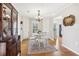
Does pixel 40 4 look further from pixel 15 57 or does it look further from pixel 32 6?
pixel 15 57

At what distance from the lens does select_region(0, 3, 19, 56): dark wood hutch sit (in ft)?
6.29

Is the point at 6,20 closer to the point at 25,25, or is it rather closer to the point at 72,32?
the point at 25,25

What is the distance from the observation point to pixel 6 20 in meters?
1.93

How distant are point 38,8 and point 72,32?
27.6 inches

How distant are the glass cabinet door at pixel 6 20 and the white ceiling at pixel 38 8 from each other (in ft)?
0.55

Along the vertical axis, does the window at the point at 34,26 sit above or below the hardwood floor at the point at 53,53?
above

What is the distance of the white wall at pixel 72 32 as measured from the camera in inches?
76.9

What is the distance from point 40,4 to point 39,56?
0.89m

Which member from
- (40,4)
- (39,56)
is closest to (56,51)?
(39,56)

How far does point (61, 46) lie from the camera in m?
2.00

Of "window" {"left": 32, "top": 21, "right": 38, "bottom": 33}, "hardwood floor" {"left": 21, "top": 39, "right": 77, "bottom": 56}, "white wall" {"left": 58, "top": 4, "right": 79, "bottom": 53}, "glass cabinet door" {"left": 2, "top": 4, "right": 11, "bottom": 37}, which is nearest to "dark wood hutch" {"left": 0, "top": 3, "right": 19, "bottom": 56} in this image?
"glass cabinet door" {"left": 2, "top": 4, "right": 11, "bottom": 37}

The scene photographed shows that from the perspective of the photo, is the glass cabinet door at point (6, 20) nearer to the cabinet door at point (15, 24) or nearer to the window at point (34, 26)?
the cabinet door at point (15, 24)

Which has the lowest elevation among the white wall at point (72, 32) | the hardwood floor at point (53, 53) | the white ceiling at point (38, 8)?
the hardwood floor at point (53, 53)

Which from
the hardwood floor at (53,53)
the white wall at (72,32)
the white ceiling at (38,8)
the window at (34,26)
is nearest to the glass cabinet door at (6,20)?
the white ceiling at (38,8)
